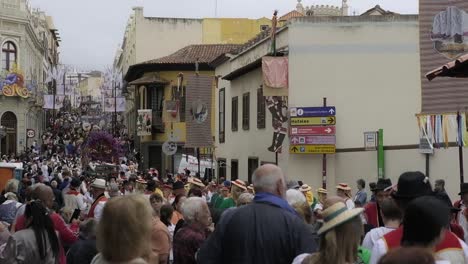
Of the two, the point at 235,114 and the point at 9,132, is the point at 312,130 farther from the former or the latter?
the point at 9,132

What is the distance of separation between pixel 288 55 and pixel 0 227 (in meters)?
16.9

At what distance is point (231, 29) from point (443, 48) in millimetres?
47090

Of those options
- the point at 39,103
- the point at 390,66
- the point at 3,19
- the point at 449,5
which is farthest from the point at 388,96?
the point at 39,103

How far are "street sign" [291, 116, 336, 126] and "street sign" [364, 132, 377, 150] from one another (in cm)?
111

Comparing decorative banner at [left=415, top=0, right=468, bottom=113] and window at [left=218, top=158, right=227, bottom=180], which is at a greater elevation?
decorative banner at [left=415, top=0, right=468, bottom=113]

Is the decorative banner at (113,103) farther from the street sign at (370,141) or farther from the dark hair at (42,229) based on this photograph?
A: the dark hair at (42,229)

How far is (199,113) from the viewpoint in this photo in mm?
28062

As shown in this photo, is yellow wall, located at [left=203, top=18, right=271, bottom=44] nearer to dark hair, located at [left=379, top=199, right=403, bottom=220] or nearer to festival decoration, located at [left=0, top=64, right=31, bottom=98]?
festival decoration, located at [left=0, top=64, right=31, bottom=98]

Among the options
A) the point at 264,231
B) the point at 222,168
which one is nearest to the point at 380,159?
the point at 222,168

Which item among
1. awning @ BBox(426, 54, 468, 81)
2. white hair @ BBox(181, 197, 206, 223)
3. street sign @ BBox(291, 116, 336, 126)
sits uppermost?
awning @ BBox(426, 54, 468, 81)

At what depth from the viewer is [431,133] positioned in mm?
14391

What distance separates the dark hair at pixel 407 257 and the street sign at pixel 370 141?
63.8 feet

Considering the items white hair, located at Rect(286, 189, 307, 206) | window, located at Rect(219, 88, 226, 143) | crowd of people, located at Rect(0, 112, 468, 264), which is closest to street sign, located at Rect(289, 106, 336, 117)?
window, located at Rect(219, 88, 226, 143)

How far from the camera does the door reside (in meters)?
57.0
